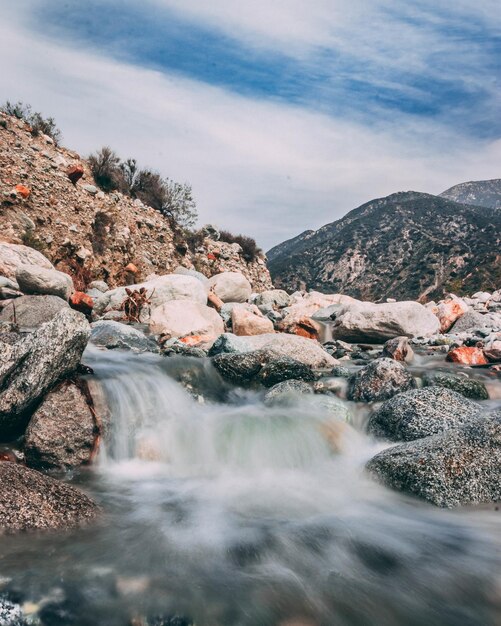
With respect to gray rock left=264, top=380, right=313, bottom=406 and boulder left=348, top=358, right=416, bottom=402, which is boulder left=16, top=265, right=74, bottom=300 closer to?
gray rock left=264, top=380, right=313, bottom=406

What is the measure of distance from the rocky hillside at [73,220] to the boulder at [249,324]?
699cm

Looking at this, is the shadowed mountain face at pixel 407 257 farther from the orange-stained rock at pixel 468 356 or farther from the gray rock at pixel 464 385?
the gray rock at pixel 464 385

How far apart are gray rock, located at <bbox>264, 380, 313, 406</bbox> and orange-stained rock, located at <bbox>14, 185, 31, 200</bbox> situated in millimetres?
14679

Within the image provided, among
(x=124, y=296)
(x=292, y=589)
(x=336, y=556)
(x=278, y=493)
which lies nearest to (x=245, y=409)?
(x=278, y=493)

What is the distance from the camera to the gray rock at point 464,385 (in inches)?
320

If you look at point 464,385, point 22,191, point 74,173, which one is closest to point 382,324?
point 464,385

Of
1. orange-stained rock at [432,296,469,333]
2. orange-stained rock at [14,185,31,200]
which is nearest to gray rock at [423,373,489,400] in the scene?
orange-stained rock at [432,296,469,333]

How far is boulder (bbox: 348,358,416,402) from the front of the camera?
789 cm

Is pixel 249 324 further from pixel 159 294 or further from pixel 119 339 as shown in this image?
pixel 119 339

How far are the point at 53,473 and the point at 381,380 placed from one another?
18.4 feet

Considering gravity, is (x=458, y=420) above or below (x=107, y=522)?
above

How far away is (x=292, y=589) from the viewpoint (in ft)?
10.6

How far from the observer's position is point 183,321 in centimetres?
1260

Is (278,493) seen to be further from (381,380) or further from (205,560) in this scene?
(381,380)
